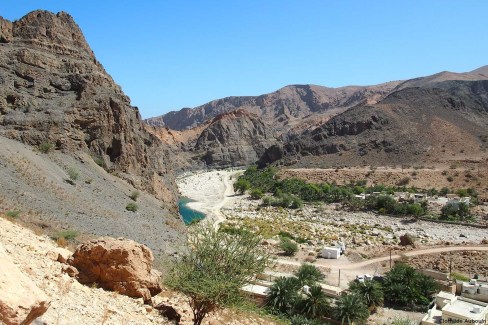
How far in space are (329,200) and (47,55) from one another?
50.3 m

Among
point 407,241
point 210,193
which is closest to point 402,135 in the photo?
point 210,193

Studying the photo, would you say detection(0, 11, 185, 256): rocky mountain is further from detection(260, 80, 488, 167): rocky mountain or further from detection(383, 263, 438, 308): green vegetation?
detection(260, 80, 488, 167): rocky mountain

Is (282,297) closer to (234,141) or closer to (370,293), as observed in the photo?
(370,293)

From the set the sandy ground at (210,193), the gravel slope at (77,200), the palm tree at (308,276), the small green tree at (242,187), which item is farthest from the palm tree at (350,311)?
the small green tree at (242,187)

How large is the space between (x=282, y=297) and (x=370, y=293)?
20.3 feet

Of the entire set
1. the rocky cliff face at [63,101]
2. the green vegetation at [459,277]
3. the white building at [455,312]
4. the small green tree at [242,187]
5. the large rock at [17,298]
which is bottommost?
the green vegetation at [459,277]

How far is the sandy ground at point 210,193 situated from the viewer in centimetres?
6788

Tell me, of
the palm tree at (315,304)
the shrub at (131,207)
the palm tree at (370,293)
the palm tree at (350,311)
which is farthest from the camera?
the shrub at (131,207)

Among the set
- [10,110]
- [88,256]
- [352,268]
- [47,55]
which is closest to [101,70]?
[47,55]

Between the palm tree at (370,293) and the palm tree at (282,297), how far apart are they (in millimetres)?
4625

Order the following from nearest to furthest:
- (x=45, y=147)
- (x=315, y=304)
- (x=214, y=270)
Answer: (x=214, y=270), (x=315, y=304), (x=45, y=147)

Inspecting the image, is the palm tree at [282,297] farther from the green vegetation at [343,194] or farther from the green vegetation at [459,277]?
the green vegetation at [343,194]

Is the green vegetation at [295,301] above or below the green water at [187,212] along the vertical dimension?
below

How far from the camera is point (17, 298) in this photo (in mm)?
5574
